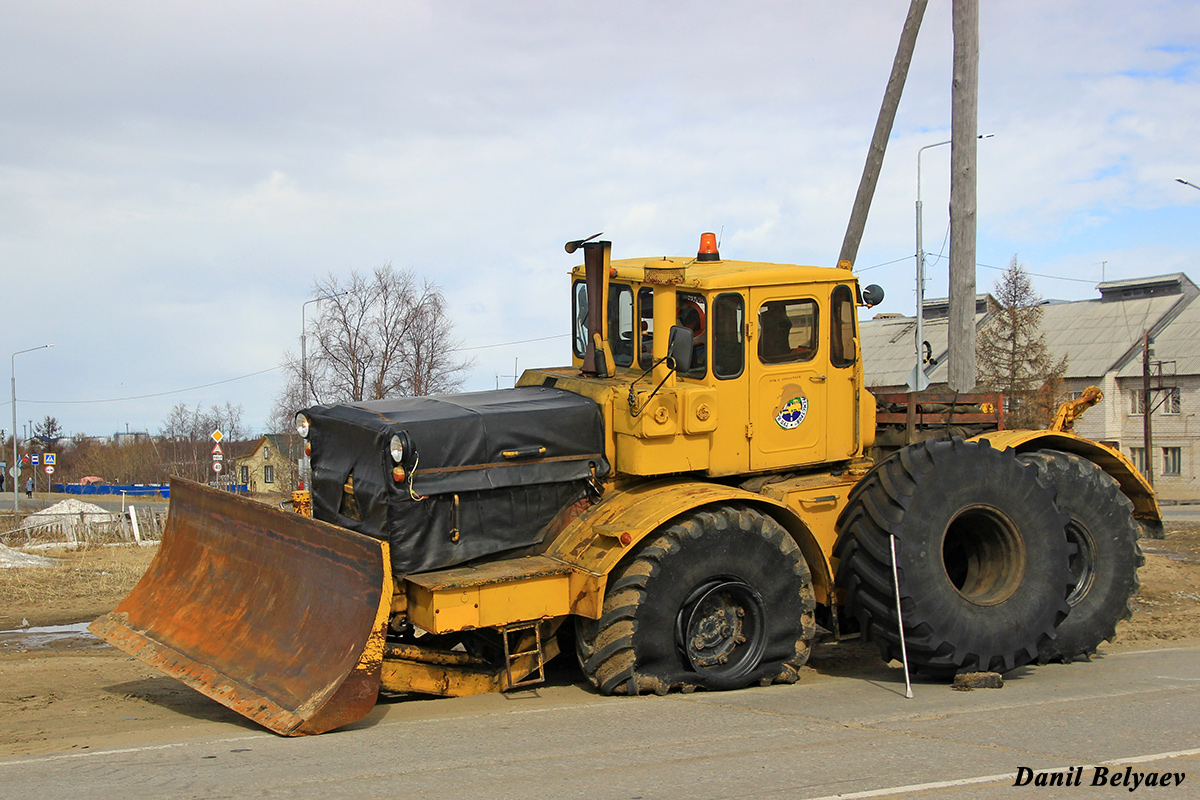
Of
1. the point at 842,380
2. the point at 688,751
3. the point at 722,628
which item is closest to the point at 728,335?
the point at 842,380

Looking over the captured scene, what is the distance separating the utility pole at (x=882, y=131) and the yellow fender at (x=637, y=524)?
5168mm

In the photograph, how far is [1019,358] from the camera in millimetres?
35938

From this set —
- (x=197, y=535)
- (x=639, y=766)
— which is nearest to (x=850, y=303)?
(x=639, y=766)

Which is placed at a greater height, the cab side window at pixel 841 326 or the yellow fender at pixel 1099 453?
the cab side window at pixel 841 326

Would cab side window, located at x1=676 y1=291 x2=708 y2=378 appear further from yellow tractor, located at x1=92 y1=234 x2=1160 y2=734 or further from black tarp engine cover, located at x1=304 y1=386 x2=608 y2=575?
black tarp engine cover, located at x1=304 y1=386 x2=608 y2=575

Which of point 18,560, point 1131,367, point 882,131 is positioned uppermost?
point 882,131

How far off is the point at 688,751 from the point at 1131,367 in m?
45.9

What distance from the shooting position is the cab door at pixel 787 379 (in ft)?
27.3

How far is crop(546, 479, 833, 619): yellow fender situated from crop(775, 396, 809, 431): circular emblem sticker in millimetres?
734

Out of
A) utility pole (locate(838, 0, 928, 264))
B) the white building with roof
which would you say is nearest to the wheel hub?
utility pole (locate(838, 0, 928, 264))

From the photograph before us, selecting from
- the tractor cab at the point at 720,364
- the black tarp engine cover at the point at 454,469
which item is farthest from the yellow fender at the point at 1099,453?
the black tarp engine cover at the point at 454,469

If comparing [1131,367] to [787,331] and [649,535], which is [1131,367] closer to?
[787,331]

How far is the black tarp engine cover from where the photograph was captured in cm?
730

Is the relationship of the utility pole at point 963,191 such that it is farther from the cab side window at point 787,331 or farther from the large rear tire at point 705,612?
the large rear tire at point 705,612
